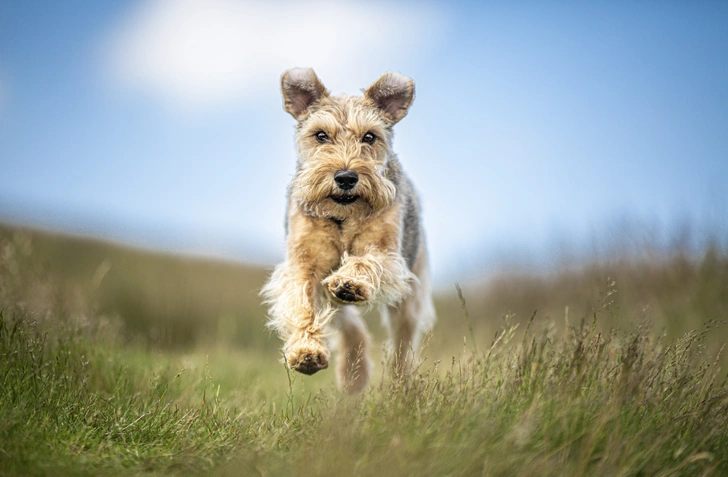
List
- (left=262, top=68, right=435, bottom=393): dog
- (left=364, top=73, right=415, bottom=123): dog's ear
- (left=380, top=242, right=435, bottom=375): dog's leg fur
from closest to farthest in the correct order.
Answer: (left=262, top=68, right=435, bottom=393): dog, (left=364, top=73, right=415, bottom=123): dog's ear, (left=380, top=242, right=435, bottom=375): dog's leg fur

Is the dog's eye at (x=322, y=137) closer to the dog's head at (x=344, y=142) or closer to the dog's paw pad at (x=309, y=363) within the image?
the dog's head at (x=344, y=142)

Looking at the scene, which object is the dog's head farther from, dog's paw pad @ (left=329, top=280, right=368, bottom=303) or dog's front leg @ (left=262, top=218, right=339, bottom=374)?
dog's paw pad @ (left=329, top=280, right=368, bottom=303)

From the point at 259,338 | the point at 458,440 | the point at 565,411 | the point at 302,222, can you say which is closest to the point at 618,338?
the point at 565,411

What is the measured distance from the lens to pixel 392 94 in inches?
182

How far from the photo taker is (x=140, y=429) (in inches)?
136

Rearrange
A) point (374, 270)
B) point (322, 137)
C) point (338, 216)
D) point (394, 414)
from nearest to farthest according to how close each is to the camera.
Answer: point (394, 414)
point (374, 270)
point (338, 216)
point (322, 137)

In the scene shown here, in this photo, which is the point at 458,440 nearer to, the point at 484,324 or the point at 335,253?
the point at 335,253

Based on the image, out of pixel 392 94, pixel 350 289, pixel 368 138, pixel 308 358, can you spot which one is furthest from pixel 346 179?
pixel 308 358

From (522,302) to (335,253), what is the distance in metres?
7.80

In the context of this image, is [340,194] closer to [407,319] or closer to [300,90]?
[300,90]

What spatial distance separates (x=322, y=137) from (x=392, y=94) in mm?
719

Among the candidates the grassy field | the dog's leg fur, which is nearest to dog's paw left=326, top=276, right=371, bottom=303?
the grassy field

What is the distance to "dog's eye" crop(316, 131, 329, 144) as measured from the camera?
4387 millimetres

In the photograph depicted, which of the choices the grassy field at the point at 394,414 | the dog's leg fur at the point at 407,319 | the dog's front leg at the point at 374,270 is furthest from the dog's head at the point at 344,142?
the dog's leg fur at the point at 407,319
